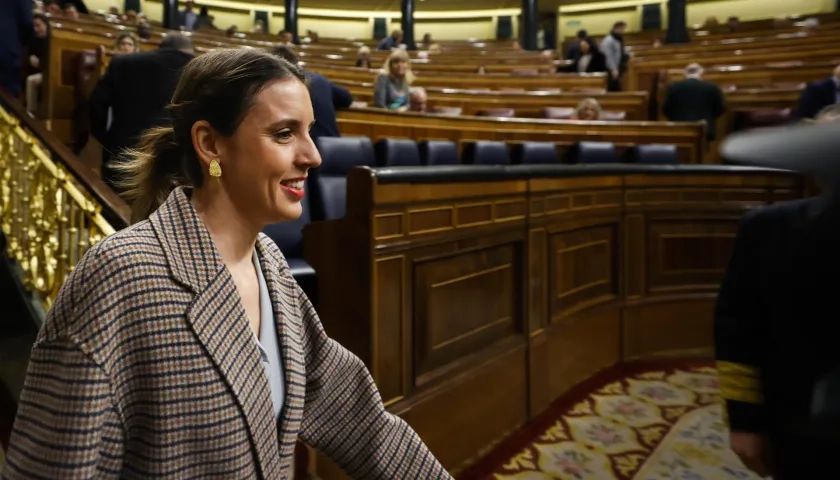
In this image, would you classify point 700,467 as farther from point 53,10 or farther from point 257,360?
point 53,10

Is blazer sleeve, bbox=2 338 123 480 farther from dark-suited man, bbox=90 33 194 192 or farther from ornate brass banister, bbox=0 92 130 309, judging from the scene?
dark-suited man, bbox=90 33 194 192

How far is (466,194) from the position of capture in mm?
1945

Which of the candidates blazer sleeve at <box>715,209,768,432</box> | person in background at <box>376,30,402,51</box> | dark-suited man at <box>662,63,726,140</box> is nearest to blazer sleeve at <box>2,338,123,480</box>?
blazer sleeve at <box>715,209,768,432</box>

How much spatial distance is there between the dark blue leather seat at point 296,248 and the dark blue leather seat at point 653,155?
2.41 meters

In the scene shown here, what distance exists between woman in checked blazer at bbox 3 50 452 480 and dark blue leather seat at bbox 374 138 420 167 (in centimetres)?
176

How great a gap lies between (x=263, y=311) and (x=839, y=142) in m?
0.64

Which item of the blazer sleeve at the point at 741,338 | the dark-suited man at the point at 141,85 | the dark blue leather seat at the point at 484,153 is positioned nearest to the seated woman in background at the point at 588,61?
the dark blue leather seat at the point at 484,153

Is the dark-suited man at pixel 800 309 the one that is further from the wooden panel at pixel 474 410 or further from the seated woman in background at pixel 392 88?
the seated woman in background at pixel 392 88

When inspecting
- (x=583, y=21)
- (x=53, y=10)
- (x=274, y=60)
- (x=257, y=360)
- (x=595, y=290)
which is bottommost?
(x=595, y=290)

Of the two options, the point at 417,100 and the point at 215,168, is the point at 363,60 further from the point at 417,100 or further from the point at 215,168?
the point at 215,168

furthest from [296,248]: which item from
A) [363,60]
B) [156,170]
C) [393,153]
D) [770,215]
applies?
[363,60]

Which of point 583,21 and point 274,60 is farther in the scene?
point 583,21

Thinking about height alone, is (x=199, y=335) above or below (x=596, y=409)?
above

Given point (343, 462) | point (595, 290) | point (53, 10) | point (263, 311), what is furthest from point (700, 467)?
point (53, 10)
